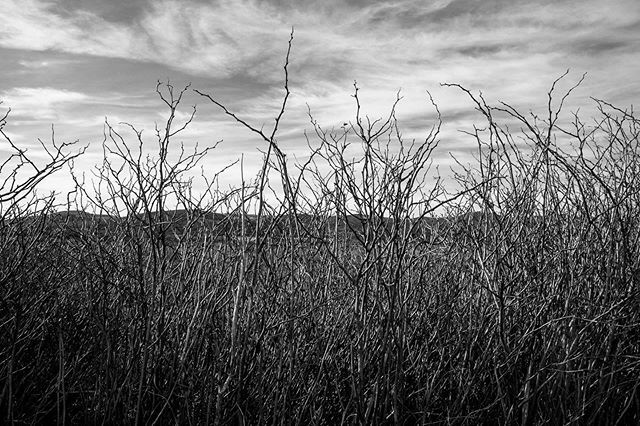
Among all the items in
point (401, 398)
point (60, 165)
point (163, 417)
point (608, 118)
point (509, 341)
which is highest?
point (608, 118)

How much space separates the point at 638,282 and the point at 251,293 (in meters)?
2.07

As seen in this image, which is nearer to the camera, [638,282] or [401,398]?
[401,398]

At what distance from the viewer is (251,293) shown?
237 cm

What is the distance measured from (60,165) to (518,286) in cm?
245

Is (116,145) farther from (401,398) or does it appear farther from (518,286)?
(518,286)

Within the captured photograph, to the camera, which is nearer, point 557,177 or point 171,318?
point 171,318

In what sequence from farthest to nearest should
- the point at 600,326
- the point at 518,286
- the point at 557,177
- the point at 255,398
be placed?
1. the point at 557,177
2. the point at 518,286
3. the point at 600,326
4. the point at 255,398

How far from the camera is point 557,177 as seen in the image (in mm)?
3562

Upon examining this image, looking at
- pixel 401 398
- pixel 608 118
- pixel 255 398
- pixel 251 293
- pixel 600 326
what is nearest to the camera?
pixel 251 293

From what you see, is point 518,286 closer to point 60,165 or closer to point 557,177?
point 557,177

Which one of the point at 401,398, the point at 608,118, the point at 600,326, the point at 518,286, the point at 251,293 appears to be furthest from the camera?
the point at 608,118

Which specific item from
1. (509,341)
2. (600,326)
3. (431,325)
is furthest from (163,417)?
(600,326)

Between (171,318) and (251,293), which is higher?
(251,293)

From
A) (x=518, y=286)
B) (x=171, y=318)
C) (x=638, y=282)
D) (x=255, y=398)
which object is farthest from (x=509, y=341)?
(x=171, y=318)
